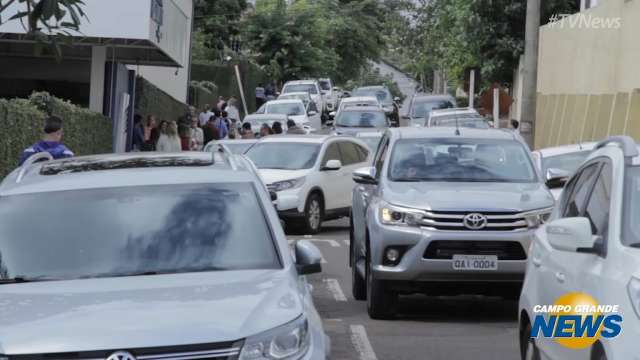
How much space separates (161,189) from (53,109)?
44.5ft

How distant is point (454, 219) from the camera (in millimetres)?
12289

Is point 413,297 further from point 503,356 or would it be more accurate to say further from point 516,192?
point 503,356

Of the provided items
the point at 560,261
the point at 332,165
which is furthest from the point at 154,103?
the point at 560,261

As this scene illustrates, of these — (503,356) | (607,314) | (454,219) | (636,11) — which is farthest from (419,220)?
(636,11)

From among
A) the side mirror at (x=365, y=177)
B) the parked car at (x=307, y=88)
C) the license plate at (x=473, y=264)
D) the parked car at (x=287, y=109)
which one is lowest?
the license plate at (x=473, y=264)

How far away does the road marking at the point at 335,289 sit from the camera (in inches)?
573

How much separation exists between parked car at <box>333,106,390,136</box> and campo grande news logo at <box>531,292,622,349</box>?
3268cm

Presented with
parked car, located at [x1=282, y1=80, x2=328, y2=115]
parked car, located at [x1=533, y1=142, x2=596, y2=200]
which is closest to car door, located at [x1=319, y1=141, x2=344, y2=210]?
parked car, located at [x1=533, y1=142, x2=596, y2=200]

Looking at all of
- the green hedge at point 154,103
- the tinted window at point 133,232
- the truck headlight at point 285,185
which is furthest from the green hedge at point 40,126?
the tinted window at point 133,232

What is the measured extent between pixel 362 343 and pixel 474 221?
5.75ft

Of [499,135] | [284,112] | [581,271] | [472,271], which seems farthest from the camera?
[284,112]

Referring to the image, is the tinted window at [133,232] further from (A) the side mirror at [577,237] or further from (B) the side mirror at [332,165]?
(B) the side mirror at [332,165]

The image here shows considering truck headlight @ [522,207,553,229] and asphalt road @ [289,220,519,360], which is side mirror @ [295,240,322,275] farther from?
truck headlight @ [522,207,553,229]

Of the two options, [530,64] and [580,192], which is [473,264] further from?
[530,64]
